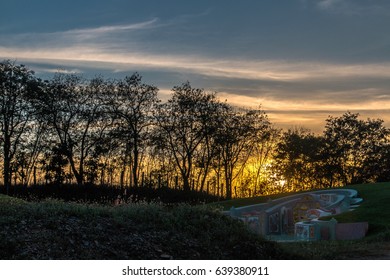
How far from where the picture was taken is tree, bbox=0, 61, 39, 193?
1766 inches

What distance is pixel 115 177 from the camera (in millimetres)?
50406

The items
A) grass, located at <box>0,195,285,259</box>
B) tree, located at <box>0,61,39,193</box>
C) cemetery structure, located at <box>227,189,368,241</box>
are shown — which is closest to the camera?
grass, located at <box>0,195,285,259</box>

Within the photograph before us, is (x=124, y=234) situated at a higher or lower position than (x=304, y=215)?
higher

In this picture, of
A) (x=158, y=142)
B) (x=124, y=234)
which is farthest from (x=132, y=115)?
(x=124, y=234)

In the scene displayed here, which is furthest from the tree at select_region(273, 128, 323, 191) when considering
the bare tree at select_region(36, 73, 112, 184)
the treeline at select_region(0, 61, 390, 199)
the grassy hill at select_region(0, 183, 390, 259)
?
the grassy hill at select_region(0, 183, 390, 259)

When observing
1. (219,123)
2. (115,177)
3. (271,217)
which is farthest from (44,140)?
(271,217)

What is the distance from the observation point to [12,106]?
4506 cm

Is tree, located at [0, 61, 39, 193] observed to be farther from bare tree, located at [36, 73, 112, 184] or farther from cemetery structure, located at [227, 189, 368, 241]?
cemetery structure, located at [227, 189, 368, 241]

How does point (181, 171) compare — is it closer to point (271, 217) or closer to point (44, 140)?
point (44, 140)

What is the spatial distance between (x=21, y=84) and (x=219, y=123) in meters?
18.6

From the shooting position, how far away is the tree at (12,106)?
147ft

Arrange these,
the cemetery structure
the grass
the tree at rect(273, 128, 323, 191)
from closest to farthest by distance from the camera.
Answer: the grass < the cemetery structure < the tree at rect(273, 128, 323, 191)

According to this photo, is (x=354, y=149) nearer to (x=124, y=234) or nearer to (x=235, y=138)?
(x=235, y=138)
